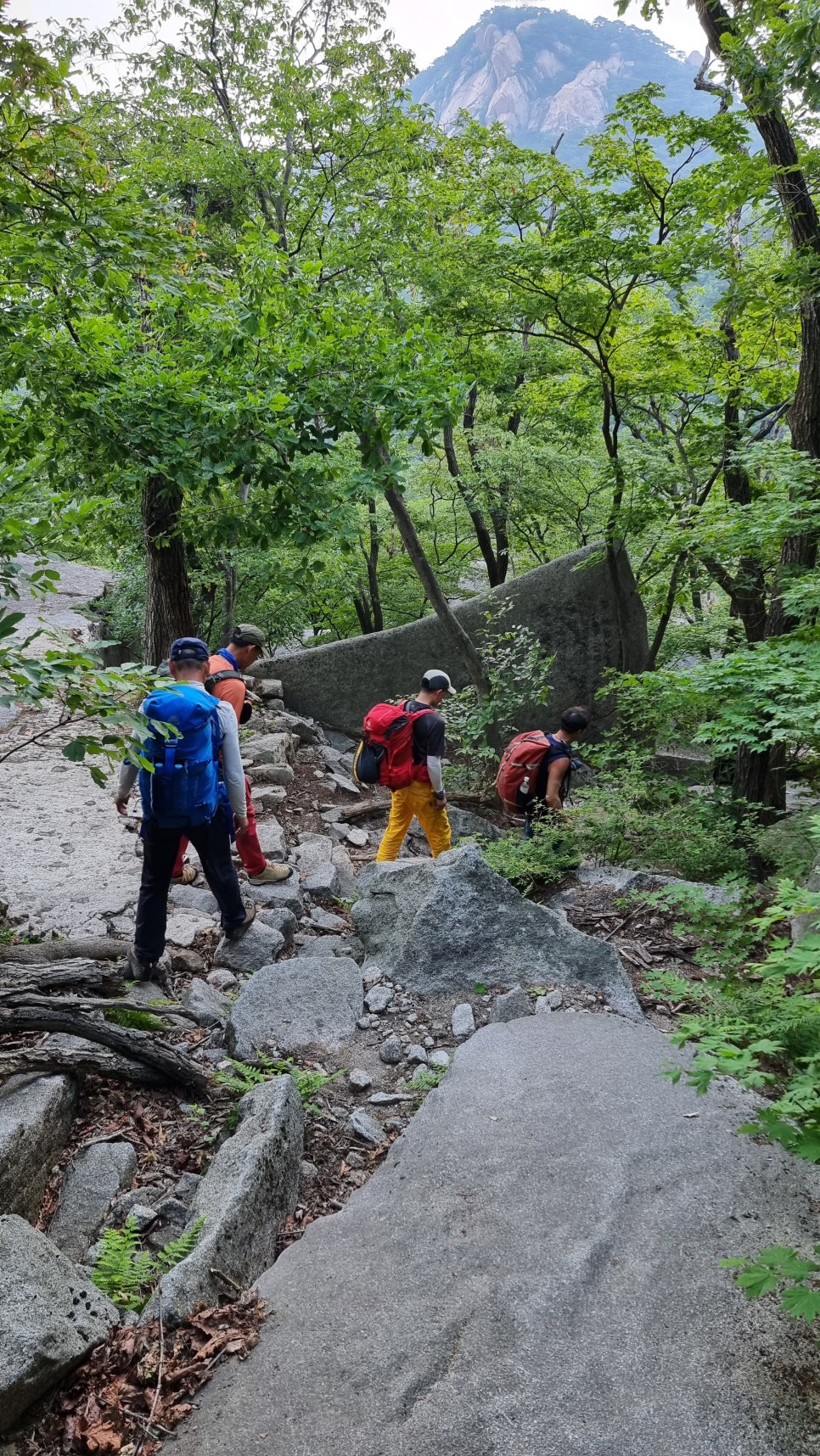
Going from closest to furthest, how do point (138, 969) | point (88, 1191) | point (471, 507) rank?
1. point (88, 1191)
2. point (138, 969)
3. point (471, 507)

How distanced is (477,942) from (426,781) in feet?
6.02

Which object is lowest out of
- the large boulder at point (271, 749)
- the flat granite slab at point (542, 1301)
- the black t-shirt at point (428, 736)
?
the flat granite slab at point (542, 1301)

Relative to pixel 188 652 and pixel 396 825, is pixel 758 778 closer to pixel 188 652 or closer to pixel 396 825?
pixel 396 825

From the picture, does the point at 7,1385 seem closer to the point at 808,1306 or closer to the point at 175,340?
the point at 808,1306

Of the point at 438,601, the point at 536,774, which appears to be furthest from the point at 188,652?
the point at 438,601

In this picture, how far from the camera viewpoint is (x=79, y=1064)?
346cm

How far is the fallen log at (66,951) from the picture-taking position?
4.22 metres

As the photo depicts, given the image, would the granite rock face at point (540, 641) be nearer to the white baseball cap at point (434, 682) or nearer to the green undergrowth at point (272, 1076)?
the white baseball cap at point (434, 682)

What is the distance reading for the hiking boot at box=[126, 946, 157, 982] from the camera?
15.0ft

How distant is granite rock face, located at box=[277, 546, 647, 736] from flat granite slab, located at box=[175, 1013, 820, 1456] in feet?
28.3

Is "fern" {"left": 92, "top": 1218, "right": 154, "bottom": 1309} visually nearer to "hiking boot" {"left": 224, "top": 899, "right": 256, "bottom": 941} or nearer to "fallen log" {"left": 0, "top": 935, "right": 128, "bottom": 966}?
"fallen log" {"left": 0, "top": 935, "right": 128, "bottom": 966}

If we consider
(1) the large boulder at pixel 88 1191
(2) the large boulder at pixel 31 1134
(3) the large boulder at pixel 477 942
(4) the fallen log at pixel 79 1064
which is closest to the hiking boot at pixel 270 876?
(3) the large boulder at pixel 477 942

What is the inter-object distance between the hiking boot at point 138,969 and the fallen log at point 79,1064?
93 centimetres

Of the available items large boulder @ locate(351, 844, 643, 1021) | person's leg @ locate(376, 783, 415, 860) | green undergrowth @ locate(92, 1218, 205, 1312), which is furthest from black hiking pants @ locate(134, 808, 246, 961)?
person's leg @ locate(376, 783, 415, 860)
